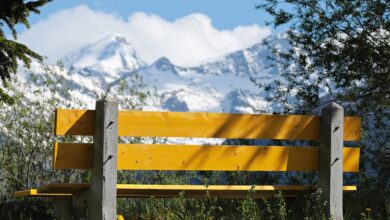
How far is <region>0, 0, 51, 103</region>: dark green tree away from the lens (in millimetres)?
6438

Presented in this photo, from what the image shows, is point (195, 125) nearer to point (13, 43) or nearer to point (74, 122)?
point (74, 122)

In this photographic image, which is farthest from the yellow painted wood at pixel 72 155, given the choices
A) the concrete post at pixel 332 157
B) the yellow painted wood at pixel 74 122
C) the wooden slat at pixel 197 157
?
the concrete post at pixel 332 157

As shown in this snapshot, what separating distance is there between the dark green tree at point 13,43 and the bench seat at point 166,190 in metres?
1.08

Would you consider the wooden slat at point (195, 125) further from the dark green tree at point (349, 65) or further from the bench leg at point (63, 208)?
the dark green tree at point (349, 65)

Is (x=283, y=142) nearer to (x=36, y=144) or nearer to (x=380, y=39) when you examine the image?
(x=380, y=39)

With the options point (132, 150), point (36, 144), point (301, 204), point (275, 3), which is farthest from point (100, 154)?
point (275, 3)

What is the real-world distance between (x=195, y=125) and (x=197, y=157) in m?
0.27

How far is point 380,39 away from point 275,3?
1398 millimetres

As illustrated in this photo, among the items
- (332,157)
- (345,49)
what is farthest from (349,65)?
(332,157)

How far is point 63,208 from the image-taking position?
6.48 m

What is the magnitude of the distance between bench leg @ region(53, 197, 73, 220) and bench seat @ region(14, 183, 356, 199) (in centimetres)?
11

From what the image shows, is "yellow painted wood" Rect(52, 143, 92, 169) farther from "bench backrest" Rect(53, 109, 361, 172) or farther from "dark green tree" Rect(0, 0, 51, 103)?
"dark green tree" Rect(0, 0, 51, 103)

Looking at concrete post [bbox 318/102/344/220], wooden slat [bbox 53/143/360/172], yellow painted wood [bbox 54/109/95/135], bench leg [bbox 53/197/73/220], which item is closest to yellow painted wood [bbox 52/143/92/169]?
wooden slat [bbox 53/143/360/172]

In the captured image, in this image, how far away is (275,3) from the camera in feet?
30.8
